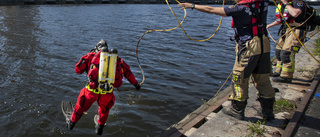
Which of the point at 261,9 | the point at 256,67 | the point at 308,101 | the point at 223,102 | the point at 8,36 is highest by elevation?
the point at 261,9

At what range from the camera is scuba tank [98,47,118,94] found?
4137 millimetres

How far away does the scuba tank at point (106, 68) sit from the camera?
13.6 ft

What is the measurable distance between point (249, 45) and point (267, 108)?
130 centimetres

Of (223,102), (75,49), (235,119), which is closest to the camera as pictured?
(235,119)

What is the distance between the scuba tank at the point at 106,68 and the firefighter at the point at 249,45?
5.16 feet

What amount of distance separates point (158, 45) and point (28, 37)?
737cm

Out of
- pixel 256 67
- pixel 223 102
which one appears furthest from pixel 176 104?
pixel 256 67

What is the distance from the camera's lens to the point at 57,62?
33.4 feet

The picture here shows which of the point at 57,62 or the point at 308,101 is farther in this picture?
the point at 57,62

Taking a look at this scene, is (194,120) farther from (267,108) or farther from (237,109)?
(267,108)

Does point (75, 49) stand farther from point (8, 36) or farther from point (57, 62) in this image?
point (8, 36)

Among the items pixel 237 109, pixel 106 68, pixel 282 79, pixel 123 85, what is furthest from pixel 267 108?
pixel 123 85

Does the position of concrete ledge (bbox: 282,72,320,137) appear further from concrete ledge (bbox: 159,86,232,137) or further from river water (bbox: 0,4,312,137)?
river water (bbox: 0,4,312,137)

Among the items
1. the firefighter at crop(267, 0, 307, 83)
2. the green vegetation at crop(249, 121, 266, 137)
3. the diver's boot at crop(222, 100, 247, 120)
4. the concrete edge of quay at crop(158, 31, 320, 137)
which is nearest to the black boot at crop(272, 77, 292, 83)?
the firefighter at crop(267, 0, 307, 83)
